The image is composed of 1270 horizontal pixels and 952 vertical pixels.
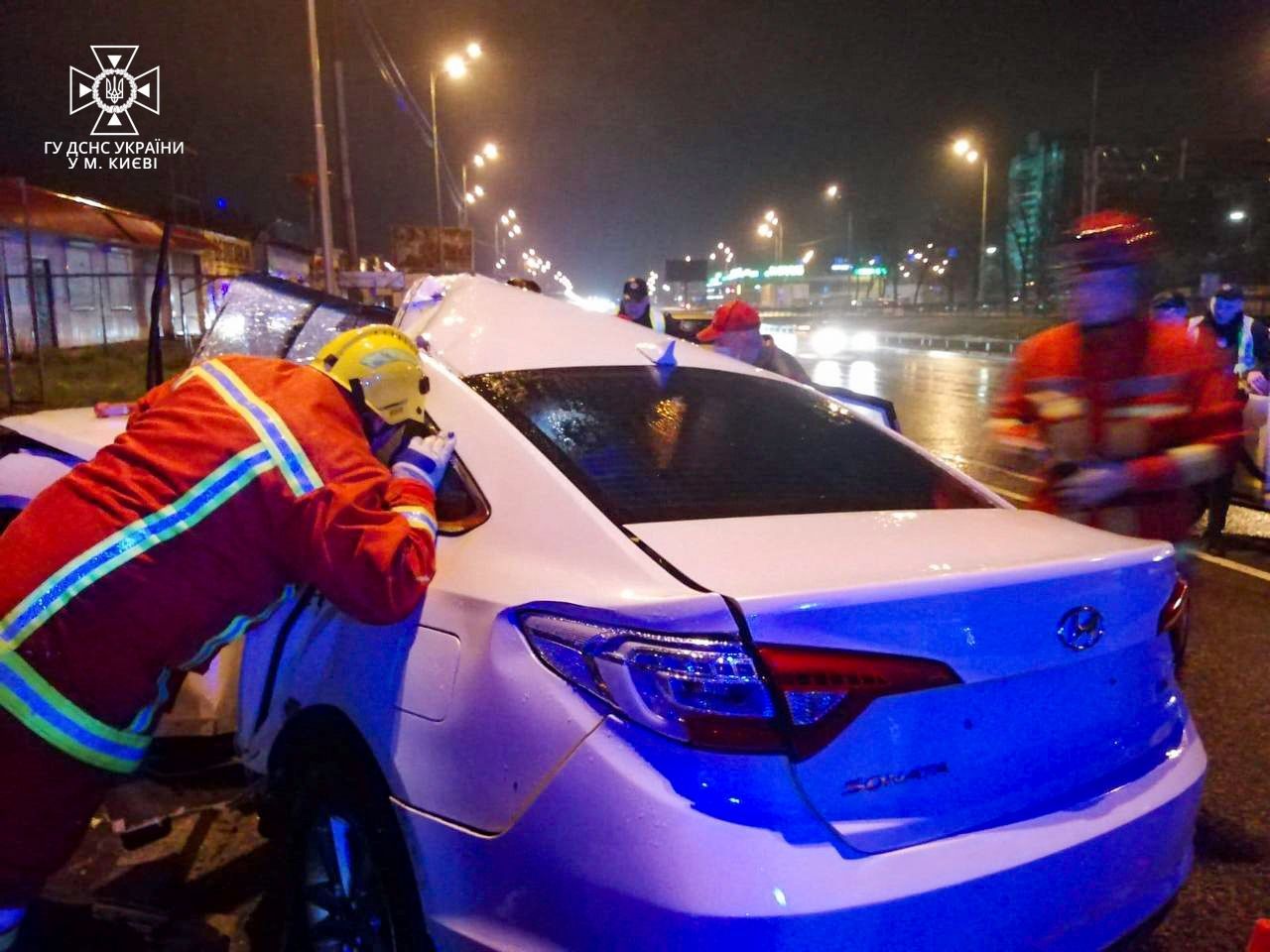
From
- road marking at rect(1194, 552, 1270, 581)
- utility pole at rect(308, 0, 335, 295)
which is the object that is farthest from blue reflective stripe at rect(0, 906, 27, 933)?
utility pole at rect(308, 0, 335, 295)

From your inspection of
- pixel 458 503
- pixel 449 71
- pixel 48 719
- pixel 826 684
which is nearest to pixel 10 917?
pixel 48 719

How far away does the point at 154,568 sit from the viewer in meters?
1.99

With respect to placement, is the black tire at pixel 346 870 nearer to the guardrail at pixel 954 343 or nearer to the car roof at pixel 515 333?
the car roof at pixel 515 333

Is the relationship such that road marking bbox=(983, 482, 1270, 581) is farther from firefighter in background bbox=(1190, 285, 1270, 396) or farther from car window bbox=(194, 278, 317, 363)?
car window bbox=(194, 278, 317, 363)

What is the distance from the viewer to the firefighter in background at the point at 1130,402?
327 centimetres

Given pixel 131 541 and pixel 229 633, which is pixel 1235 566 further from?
pixel 131 541

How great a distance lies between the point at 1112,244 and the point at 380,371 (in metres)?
2.31

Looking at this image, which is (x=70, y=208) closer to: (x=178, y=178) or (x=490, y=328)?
(x=178, y=178)

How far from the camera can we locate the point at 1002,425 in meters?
3.72

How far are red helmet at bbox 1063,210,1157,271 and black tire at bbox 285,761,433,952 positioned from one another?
261cm

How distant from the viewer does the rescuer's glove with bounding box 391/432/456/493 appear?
2297 mm

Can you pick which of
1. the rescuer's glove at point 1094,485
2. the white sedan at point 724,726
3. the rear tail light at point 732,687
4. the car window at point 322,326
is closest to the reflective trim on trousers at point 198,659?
the white sedan at point 724,726

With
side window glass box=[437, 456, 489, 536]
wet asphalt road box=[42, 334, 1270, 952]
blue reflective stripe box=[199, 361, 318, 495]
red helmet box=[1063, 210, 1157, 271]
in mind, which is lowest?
wet asphalt road box=[42, 334, 1270, 952]

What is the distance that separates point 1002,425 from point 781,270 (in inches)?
3568
